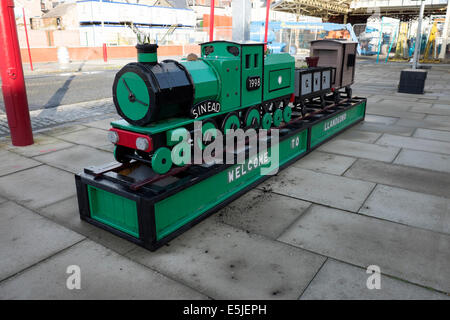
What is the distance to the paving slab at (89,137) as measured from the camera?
8.95m

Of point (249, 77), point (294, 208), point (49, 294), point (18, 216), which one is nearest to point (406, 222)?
point (294, 208)

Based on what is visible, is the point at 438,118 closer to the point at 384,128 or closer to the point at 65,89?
the point at 384,128

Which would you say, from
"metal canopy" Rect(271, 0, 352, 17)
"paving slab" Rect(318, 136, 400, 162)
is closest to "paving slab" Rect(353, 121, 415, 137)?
"paving slab" Rect(318, 136, 400, 162)

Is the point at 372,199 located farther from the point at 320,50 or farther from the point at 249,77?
the point at 320,50

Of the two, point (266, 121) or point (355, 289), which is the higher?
point (266, 121)

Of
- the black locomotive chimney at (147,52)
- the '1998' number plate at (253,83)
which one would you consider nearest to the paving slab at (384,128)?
the '1998' number plate at (253,83)

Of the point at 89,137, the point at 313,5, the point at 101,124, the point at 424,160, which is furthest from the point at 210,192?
the point at 313,5

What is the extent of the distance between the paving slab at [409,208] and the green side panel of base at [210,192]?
1.82 m

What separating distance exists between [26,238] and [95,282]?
5.03 feet

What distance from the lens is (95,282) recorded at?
384 cm

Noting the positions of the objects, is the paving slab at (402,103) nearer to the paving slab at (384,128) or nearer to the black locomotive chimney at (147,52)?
the paving slab at (384,128)

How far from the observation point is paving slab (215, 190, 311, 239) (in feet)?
16.3

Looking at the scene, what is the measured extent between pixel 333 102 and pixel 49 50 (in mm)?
29399

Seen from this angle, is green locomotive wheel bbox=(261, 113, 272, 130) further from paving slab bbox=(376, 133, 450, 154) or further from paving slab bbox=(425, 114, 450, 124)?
paving slab bbox=(425, 114, 450, 124)
